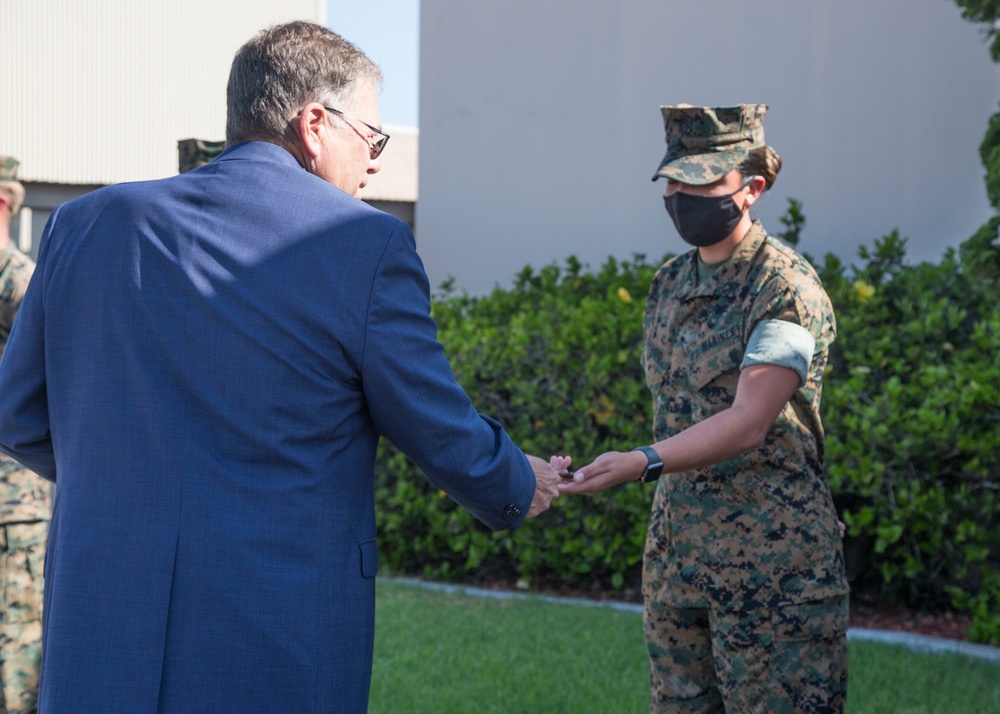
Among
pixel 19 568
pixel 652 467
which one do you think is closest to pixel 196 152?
pixel 19 568

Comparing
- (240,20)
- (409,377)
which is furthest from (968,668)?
(240,20)

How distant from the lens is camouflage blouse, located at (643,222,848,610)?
9.68ft

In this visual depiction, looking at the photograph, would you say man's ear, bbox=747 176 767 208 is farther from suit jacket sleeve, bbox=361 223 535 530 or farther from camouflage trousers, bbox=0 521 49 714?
camouflage trousers, bbox=0 521 49 714

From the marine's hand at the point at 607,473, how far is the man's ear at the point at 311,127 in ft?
3.90

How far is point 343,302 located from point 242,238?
23 cm

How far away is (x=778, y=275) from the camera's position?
2.96m

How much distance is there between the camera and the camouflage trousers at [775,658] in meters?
2.89

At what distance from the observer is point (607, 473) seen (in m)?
3.02

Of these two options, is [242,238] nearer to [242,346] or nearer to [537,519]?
[242,346]

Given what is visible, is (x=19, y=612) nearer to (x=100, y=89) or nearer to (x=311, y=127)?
(x=311, y=127)

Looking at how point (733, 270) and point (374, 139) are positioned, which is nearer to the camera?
point (374, 139)

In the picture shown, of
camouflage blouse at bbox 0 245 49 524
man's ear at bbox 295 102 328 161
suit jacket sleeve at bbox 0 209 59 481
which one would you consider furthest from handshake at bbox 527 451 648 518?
camouflage blouse at bbox 0 245 49 524

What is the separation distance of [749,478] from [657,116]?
568cm

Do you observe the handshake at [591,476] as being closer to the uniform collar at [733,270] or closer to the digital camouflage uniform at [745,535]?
the digital camouflage uniform at [745,535]
